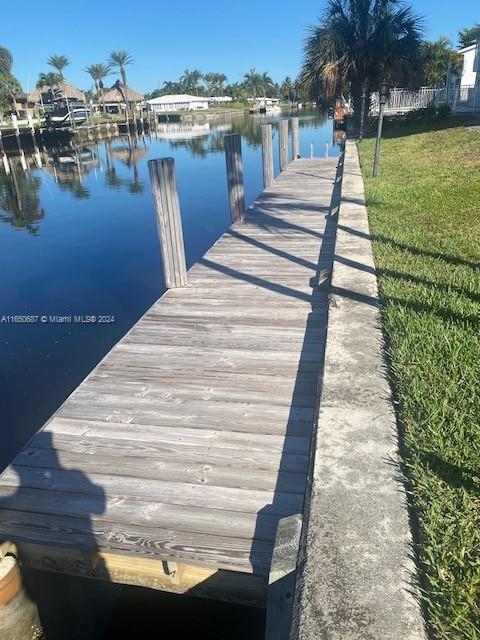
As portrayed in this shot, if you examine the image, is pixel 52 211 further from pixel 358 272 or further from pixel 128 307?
pixel 358 272

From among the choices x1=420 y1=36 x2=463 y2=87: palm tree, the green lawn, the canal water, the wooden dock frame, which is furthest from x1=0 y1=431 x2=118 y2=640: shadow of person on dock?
x1=420 y1=36 x2=463 y2=87: palm tree

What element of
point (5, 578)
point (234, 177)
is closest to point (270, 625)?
point (5, 578)

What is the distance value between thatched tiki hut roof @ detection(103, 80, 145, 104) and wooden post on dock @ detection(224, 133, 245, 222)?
78.6m

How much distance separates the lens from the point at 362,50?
79.0 ft

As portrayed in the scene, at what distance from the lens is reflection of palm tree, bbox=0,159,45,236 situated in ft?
54.7

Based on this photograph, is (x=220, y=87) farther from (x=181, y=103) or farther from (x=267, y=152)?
(x=267, y=152)

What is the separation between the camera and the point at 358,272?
16.4 feet

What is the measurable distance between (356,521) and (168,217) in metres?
4.75

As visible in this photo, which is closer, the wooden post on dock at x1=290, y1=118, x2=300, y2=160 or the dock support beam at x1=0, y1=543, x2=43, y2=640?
the dock support beam at x1=0, y1=543, x2=43, y2=640

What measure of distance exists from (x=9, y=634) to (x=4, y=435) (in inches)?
129

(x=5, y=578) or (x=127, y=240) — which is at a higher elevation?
(x=5, y=578)

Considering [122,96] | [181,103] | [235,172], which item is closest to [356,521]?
[235,172]

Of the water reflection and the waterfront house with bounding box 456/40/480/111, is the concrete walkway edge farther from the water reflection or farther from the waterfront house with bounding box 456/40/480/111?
the waterfront house with bounding box 456/40/480/111

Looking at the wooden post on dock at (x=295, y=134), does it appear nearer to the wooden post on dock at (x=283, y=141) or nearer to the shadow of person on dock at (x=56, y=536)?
the wooden post on dock at (x=283, y=141)
